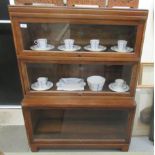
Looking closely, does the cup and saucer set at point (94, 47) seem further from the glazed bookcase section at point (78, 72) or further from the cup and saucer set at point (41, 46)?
the cup and saucer set at point (41, 46)

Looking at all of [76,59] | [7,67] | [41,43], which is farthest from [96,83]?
[7,67]

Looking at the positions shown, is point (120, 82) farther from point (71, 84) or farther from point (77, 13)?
point (77, 13)

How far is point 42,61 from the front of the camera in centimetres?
147

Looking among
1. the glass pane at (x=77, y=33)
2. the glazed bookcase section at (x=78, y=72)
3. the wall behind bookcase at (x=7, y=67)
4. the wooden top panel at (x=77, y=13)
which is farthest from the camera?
the wall behind bookcase at (x=7, y=67)

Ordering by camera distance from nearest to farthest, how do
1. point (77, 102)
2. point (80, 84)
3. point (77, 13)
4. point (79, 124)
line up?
point (77, 13) → point (77, 102) → point (80, 84) → point (79, 124)

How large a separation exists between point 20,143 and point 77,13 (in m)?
1.29

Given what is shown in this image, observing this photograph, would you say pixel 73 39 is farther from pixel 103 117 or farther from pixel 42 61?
pixel 103 117

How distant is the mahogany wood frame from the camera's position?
1.32m

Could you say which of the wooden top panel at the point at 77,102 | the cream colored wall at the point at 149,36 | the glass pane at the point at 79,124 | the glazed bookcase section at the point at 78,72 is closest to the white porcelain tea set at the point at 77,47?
the glazed bookcase section at the point at 78,72

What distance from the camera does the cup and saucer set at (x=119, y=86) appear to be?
1619 mm

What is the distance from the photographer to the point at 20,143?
191 cm

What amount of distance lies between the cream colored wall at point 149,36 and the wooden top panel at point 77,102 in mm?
392

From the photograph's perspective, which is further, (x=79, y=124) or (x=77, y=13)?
(x=79, y=124)

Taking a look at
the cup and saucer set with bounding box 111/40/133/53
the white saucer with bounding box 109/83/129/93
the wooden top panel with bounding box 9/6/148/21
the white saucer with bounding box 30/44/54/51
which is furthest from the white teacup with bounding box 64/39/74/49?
the white saucer with bounding box 109/83/129/93
